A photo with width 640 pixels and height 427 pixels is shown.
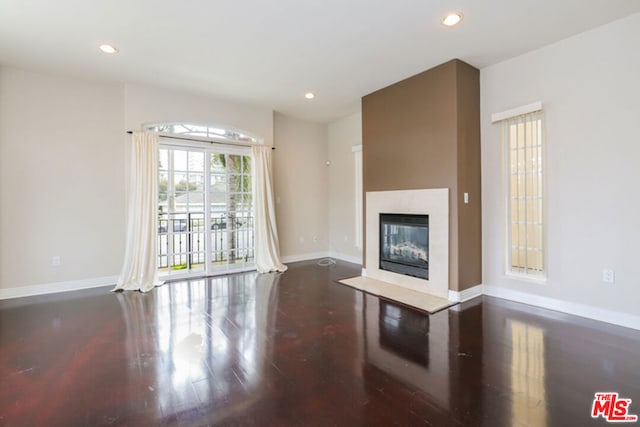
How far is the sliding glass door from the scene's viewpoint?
4.68 m

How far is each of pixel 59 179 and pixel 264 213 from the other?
2.96m

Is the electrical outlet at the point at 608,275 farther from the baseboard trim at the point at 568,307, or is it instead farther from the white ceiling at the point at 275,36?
the white ceiling at the point at 275,36

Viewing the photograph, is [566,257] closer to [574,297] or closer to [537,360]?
[574,297]

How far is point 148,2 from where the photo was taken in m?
2.55

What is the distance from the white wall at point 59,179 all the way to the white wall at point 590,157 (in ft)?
18.5

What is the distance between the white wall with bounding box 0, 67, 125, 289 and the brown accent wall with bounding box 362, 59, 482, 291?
4.23 m

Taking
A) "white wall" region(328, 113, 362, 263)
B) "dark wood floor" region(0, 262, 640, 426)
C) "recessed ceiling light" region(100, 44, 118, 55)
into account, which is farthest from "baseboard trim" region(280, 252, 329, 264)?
"recessed ceiling light" region(100, 44, 118, 55)

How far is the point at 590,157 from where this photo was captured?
304cm

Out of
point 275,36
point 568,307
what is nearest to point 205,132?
point 275,36

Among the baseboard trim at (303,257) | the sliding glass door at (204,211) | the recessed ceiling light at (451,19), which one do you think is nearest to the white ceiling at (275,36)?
the recessed ceiling light at (451,19)

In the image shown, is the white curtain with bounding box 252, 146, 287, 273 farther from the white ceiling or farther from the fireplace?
the fireplace

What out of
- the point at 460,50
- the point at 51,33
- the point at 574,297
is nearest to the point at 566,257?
the point at 574,297

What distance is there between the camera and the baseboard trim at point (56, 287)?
152 inches

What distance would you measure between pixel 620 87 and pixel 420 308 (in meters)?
2.99
